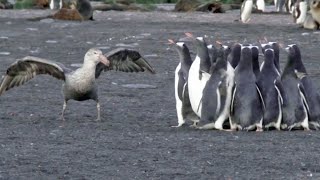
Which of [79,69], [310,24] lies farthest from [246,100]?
[310,24]

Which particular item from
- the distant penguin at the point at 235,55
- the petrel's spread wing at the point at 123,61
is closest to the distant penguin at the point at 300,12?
the petrel's spread wing at the point at 123,61

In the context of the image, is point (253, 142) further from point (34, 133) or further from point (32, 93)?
point (32, 93)

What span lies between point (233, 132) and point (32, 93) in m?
3.22

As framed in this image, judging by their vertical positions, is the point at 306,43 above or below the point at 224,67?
below

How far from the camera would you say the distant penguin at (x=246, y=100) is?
7469 millimetres

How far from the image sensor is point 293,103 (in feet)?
24.8

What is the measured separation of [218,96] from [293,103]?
0.52 m

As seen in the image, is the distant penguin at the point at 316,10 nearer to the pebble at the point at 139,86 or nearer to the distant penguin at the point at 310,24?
the distant penguin at the point at 310,24

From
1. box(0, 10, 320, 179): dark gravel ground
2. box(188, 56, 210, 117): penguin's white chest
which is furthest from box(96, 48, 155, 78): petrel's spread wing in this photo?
box(188, 56, 210, 117): penguin's white chest

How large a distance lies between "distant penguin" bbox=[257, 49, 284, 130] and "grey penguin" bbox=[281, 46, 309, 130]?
1.9 inches

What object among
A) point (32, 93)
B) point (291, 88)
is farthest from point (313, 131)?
point (32, 93)

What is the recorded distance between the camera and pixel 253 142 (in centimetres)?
702

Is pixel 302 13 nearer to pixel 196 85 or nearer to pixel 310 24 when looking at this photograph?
pixel 310 24

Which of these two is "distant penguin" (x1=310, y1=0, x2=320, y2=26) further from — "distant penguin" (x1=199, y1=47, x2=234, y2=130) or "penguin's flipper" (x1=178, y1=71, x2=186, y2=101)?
"distant penguin" (x1=199, y1=47, x2=234, y2=130)
